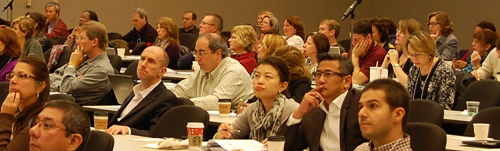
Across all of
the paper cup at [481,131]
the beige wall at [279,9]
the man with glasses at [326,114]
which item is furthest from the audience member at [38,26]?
the paper cup at [481,131]

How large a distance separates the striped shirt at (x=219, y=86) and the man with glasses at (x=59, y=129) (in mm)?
2514

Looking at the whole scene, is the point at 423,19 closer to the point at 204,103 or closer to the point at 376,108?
the point at 204,103

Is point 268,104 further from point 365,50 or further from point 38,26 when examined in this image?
point 38,26

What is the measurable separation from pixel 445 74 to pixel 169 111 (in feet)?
7.90

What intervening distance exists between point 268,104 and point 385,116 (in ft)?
4.25

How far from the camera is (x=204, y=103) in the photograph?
5.80 meters

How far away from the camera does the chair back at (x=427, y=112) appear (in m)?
4.65

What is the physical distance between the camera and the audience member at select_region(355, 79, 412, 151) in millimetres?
3100

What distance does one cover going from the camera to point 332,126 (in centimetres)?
407

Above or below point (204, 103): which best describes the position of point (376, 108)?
above

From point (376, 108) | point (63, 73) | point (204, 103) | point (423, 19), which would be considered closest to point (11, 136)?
point (376, 108)

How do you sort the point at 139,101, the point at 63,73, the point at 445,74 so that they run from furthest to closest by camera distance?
1. the point at 63,73
2. the point at 445,74
3. the point at 139,101

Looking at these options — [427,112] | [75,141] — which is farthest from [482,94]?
[75,141]

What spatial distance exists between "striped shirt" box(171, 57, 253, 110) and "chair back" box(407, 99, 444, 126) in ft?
5.09
